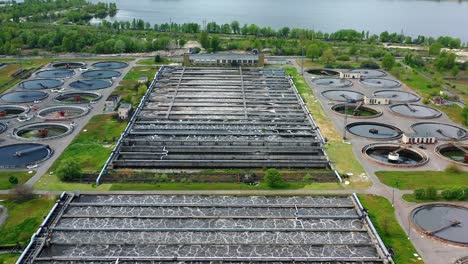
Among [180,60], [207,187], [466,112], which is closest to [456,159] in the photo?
[466,112]

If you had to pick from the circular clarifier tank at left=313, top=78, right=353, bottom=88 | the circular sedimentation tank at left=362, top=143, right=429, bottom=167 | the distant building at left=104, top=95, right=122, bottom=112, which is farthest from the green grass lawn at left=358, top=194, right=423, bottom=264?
the circular clarifier tank at left=313, top=78, right=353, bottom=88

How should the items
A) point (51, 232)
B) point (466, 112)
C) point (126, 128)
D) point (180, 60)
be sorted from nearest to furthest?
point (51, 232) < point (126, 128) < point (466, 112) < point (180, 60)

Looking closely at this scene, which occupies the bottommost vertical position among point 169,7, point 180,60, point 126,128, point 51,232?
point 51,232

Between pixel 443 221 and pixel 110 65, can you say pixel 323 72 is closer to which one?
pixel 110 65

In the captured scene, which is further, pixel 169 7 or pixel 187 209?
pixel 169 7

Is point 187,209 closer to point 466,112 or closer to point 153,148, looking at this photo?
point 153,148

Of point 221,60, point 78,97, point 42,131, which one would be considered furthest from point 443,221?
point 221,60

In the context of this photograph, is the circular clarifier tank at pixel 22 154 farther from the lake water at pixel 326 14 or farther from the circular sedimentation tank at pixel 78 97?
the lake water at pixel 326 14

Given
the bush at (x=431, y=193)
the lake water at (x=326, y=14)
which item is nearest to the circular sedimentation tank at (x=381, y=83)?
the bush at (x=431, y=193)
